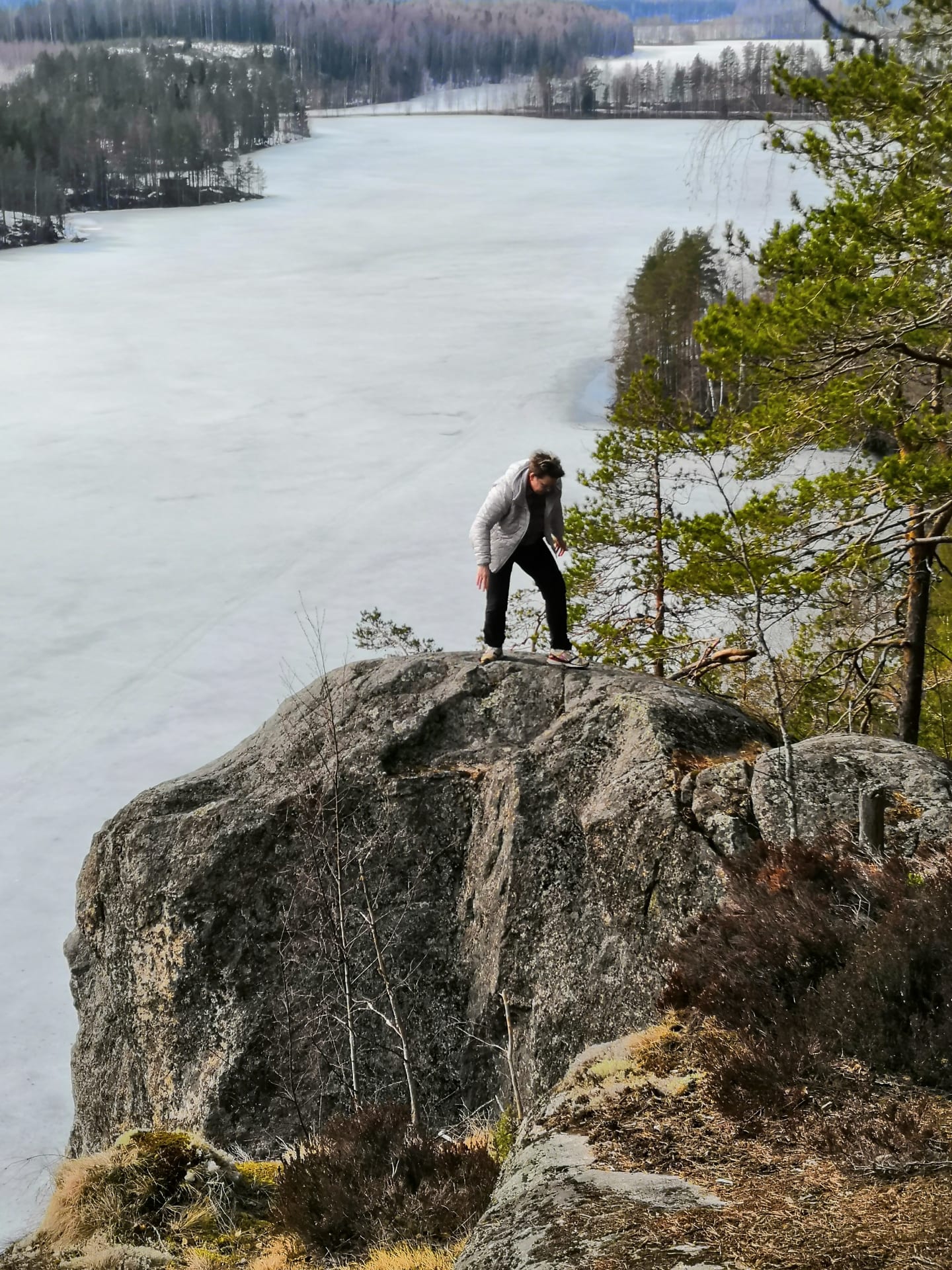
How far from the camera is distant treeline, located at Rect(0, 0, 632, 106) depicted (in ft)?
419

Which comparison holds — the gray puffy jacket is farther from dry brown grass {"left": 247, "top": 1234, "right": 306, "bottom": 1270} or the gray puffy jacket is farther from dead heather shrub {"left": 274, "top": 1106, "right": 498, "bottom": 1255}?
dry brown grass {"left": 247, "top": 1234, "right": 306, "bottom": 1270}

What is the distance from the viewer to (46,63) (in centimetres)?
13275

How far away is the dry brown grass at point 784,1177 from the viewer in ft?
11.2

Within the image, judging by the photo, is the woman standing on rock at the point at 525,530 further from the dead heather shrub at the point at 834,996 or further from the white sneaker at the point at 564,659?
the dead heather shrub at the point at 834,996

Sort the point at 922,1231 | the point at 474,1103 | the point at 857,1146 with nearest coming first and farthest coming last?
the point at 922,1231, the point at 857,1146, the point at 474,1103

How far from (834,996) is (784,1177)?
3.46 ft

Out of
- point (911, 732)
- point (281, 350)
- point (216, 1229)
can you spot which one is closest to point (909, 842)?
point (216, 1229)

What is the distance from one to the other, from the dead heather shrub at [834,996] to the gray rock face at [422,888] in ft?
4.53

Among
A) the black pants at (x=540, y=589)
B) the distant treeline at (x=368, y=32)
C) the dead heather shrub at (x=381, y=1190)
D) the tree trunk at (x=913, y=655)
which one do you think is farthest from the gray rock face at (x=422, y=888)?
the distant treeline at (x=368, y=32)

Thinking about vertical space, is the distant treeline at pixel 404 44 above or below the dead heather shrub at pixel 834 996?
above

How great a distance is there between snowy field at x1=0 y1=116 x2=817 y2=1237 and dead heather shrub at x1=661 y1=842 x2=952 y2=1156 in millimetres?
5403

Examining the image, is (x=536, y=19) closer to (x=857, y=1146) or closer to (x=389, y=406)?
A: (x=389, y=406)

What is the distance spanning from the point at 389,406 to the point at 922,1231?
71802mm

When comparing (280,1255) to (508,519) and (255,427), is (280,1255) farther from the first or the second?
(255,427)
